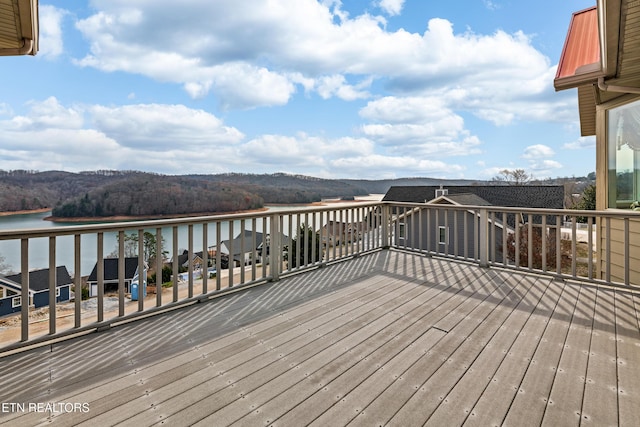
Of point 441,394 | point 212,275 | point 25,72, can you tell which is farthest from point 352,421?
point 25,72

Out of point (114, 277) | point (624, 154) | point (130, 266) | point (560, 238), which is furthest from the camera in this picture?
point (624, 154)

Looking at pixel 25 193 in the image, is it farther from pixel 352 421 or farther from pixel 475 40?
pixel 475 40

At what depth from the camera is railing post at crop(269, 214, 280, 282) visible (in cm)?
358

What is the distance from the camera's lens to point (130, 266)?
2615 millimetres

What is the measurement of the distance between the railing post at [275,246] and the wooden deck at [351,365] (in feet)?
1.84

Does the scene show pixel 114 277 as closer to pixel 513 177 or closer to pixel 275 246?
pixel 275 246

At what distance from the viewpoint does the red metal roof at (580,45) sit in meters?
4.61

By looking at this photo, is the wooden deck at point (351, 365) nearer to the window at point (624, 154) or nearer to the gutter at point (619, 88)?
the window at point (624, 154)

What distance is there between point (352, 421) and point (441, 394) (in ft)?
1.72

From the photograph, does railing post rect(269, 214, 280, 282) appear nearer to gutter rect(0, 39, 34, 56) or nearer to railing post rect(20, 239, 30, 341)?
railing post rect(20, 239, 30, 341)

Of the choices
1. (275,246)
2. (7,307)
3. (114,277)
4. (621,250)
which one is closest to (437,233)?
(275,246)

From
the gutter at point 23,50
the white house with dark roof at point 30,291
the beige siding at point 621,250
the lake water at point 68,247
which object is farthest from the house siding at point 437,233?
the gutter at point 23,50

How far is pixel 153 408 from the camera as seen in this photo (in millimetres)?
1503

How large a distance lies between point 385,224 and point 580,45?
4.37m
